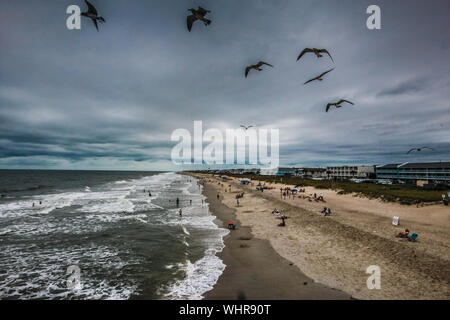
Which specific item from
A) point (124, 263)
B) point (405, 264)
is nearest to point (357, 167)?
point (405, 264)

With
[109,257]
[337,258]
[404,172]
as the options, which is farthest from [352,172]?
[109,257]

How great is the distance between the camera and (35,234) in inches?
864

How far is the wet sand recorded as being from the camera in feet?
34.4

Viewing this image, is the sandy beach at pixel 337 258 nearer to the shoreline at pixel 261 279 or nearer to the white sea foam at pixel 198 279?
the shoreline at pixel 261 279

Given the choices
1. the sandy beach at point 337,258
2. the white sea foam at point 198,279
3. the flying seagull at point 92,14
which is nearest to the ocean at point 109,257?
the white sea foam at point 198,279

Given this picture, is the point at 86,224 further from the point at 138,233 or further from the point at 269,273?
the point at 269,273

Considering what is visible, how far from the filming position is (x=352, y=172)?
123250mm

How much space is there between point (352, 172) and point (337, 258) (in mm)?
126692

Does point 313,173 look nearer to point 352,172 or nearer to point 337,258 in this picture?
point 352,172

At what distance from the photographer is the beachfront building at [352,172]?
112875mm
